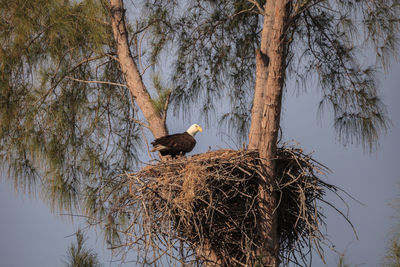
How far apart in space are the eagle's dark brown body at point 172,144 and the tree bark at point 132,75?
0.16 m

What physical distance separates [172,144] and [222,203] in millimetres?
891

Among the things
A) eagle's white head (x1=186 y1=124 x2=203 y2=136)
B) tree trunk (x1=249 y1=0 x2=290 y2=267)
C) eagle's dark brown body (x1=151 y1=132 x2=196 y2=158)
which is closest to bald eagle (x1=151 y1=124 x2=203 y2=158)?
eagle's dark brown body (x1=151 y1=132 x2=196 y2=158)

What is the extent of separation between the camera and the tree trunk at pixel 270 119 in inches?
124

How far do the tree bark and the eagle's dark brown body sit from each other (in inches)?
6.2

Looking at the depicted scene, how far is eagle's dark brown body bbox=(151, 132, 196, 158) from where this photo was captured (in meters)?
3.97

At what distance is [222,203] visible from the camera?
3270mm

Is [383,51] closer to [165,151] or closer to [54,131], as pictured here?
[165,151]

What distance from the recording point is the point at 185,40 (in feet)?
16.7

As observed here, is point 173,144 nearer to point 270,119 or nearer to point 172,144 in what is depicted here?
point 172,144

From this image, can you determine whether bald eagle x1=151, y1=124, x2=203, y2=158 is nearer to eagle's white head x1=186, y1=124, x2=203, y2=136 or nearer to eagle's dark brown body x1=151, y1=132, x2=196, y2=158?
eagle's dark brown body x1=151, y1=132, x2=196, y2=158

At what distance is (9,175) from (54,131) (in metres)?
0.60

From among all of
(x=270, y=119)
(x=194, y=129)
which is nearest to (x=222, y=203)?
(x=270, y=119)

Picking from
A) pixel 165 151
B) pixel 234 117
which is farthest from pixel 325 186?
pixel 234 117

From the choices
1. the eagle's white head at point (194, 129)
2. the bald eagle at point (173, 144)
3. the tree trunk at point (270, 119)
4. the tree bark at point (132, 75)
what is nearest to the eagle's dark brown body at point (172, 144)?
the bald eagle at point (173, 144)
